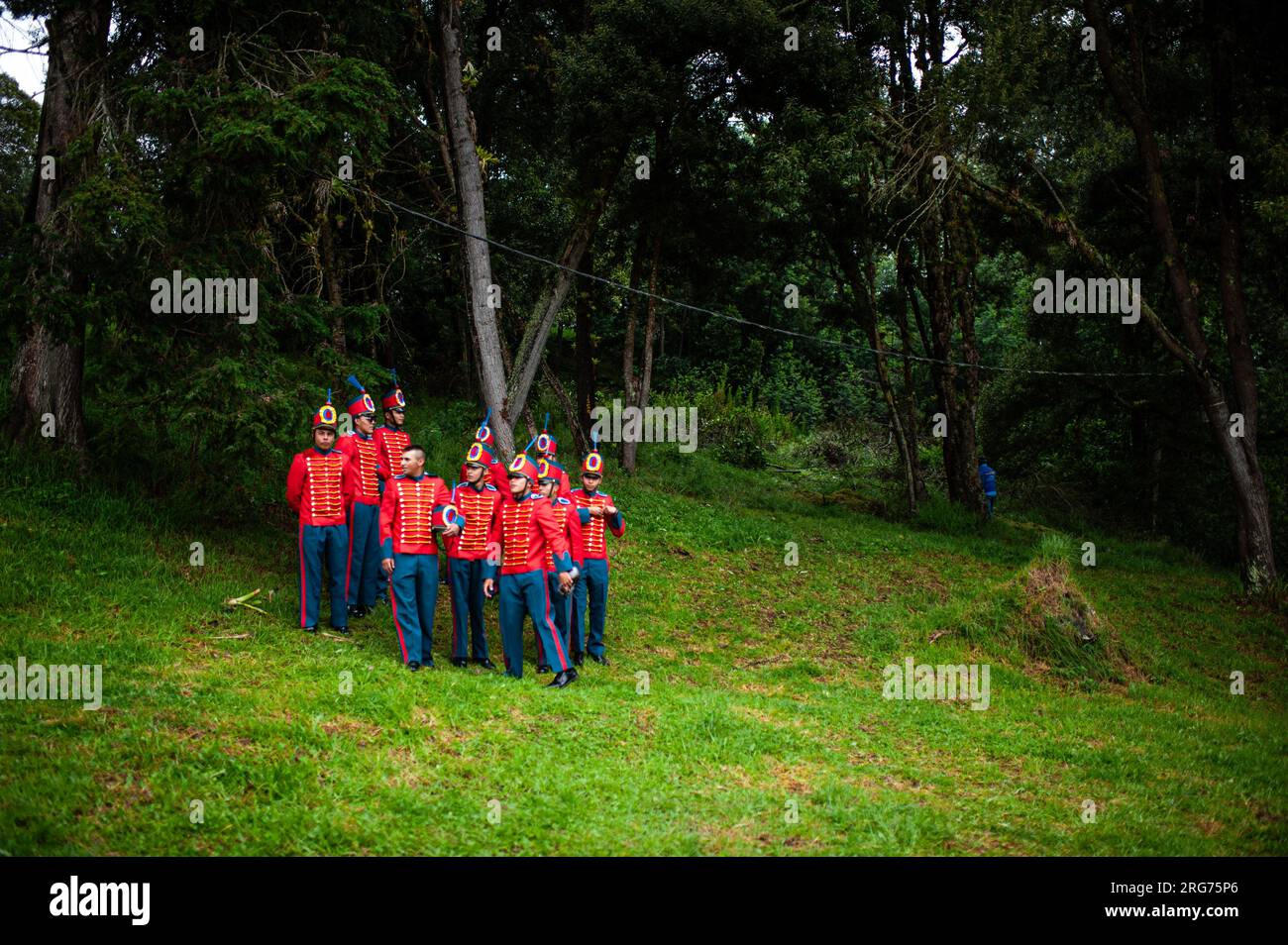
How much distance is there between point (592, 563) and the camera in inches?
442

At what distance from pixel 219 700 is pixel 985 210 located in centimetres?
1866

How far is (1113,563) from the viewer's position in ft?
66.2

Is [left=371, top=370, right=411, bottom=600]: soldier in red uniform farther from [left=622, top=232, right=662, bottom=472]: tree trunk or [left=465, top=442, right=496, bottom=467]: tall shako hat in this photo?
[left=622, top=232, right=662, bottom=472]: tree trunk

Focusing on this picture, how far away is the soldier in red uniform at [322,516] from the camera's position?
10469 mm

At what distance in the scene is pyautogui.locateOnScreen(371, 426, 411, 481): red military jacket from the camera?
37.7 ft

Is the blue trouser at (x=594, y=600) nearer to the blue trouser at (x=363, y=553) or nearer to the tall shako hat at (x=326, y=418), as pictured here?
the blue trouser at (x=363, y=553)

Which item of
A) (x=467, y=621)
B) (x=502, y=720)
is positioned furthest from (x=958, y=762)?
(x=467, y=621)

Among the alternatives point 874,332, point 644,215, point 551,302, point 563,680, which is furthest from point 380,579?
point 874,332

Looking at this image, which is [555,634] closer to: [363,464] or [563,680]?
[563,680]

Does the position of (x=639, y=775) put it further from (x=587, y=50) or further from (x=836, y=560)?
(x=587, y=50)

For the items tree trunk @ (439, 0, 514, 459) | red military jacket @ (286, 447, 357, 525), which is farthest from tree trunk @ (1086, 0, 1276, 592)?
red military jacket @ (286, 447, 357, 525)

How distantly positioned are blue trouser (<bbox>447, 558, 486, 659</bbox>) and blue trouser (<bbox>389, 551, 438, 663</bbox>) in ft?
1.55

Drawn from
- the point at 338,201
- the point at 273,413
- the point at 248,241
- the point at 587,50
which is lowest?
the point at 273,413

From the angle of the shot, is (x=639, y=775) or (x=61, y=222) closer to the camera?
(x=639, y=775)
